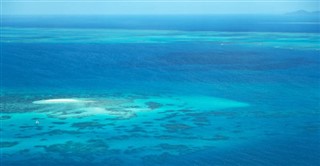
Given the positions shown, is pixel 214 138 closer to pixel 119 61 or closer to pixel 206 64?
pixel 206 64

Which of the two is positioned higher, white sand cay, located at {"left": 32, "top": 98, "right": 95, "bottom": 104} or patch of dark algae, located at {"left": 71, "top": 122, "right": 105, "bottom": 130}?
white sand cay, located at {"left": 32, "top": 98, "right": 95, "bottom": 104}

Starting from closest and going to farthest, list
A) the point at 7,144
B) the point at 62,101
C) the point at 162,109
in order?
1. the point at 7,144
2. the point at 162,109
3. the point at 62,101

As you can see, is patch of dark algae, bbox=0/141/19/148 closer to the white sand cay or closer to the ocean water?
the ocean water

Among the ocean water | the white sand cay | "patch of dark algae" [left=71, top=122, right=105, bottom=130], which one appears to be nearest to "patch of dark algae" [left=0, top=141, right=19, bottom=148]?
the ocean water

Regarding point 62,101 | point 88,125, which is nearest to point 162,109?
point 88,125

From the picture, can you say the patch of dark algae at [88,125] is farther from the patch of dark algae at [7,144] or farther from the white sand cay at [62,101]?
the white sand cay at [62,101]

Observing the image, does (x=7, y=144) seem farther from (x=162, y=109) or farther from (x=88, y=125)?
(x=162, y=109)

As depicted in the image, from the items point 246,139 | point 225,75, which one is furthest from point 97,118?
point 225,75

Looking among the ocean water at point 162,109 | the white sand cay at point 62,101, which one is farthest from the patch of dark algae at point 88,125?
the white sand cay at point 62,101
